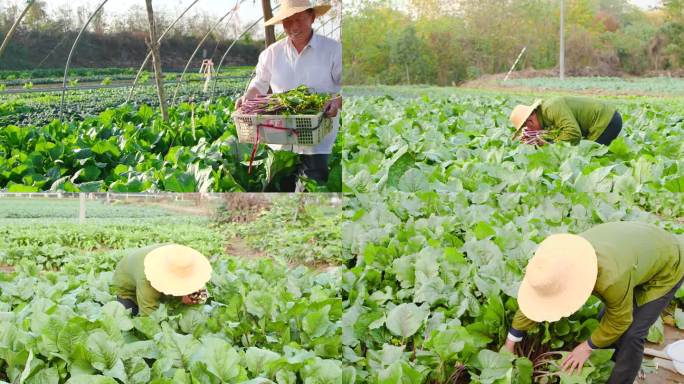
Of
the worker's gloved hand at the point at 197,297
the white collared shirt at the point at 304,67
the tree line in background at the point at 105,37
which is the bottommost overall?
the worker's gloved hand at the point at 197,297

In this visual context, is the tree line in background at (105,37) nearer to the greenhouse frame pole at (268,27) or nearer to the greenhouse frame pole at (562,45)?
the greenhouse frame pole at (268,27)

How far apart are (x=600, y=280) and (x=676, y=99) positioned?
325 cm

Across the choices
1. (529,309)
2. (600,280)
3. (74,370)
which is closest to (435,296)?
(529,309)

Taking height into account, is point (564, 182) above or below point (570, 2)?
below

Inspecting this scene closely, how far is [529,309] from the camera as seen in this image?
242 centimetres

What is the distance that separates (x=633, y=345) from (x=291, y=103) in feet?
6.47

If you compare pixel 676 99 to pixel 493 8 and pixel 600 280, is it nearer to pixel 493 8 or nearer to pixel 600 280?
pixel 493 8

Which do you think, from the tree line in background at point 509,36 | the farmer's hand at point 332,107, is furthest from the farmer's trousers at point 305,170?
the tree line in background at point 509,36

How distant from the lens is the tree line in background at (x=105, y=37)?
12.5 feet

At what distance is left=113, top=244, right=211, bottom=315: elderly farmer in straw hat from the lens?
2.77 m

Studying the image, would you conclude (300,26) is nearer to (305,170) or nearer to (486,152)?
(305,170)

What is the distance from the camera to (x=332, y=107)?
3699 millimetres

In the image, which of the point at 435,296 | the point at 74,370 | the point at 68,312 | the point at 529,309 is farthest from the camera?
the point at 435,296

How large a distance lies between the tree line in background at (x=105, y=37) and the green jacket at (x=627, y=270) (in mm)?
2157
